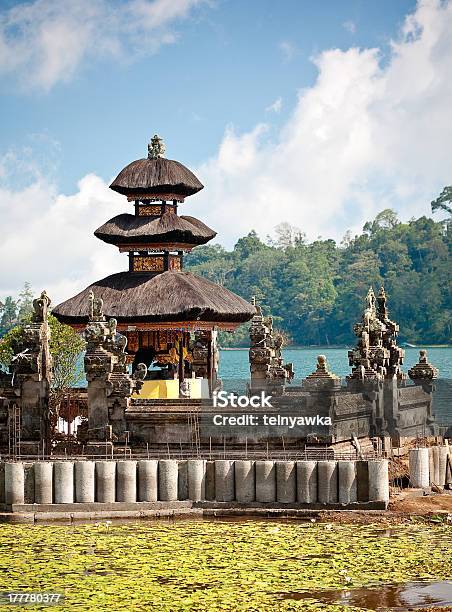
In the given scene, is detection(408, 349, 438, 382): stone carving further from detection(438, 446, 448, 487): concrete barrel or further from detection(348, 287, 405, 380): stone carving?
detection(438, 446, 448, 487): concrete barrel

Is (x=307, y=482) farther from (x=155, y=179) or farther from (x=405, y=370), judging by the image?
(x=405, y=370)

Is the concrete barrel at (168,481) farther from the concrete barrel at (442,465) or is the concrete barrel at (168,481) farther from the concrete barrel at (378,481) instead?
the concrete barrel at (442,465)

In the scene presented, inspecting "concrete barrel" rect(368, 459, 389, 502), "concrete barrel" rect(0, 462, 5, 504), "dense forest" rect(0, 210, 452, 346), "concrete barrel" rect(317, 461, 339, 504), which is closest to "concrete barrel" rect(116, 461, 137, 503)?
"concrete barrel" rect(0, 462, 5, 504)

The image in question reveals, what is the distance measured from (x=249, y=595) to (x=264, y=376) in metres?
24.6

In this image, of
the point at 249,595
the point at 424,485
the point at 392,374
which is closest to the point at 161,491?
the point at 424,485

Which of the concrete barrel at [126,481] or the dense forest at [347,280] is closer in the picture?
the concrete barrel at [126,481]

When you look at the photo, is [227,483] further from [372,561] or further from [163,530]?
[372,561]

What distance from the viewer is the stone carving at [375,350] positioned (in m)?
47.8

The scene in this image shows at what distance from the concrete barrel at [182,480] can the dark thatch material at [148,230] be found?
47.3 ft

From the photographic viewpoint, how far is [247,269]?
182m

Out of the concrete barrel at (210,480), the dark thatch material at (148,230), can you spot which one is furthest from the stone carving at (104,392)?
the dark thatch material at (148,230)

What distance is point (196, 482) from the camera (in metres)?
35.0

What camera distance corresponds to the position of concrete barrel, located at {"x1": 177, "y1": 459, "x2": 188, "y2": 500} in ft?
115

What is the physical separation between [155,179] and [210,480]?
17.0m
